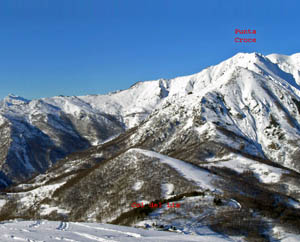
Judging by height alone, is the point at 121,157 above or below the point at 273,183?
above

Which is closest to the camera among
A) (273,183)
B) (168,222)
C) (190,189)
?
(168,222)

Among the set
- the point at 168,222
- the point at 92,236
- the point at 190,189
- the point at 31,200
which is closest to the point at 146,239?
the point at 92,236

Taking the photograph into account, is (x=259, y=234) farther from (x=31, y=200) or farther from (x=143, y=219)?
(x=31, y=200)

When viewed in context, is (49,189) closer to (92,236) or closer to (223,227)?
(223,227)

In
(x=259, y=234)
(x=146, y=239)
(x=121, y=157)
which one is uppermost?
(x=121, y=157)

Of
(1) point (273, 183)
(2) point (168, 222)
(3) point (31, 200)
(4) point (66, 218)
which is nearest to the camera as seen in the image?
(2) point (168, 222)

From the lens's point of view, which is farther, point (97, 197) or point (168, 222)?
point (97, 197)

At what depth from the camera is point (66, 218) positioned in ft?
471

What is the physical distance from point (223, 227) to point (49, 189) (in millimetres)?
126876

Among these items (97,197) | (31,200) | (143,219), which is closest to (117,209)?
(97,197)

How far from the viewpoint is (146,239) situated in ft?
178

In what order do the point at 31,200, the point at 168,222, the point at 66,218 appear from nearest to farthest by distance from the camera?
the point at 168,222 < the point at 66,218 < the point at 31,200

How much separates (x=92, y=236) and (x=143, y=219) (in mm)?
35876

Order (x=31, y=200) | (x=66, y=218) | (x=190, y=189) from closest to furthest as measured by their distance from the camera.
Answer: (x=190, y=189) → (x=66, y=218) → (x=31, y=200)
